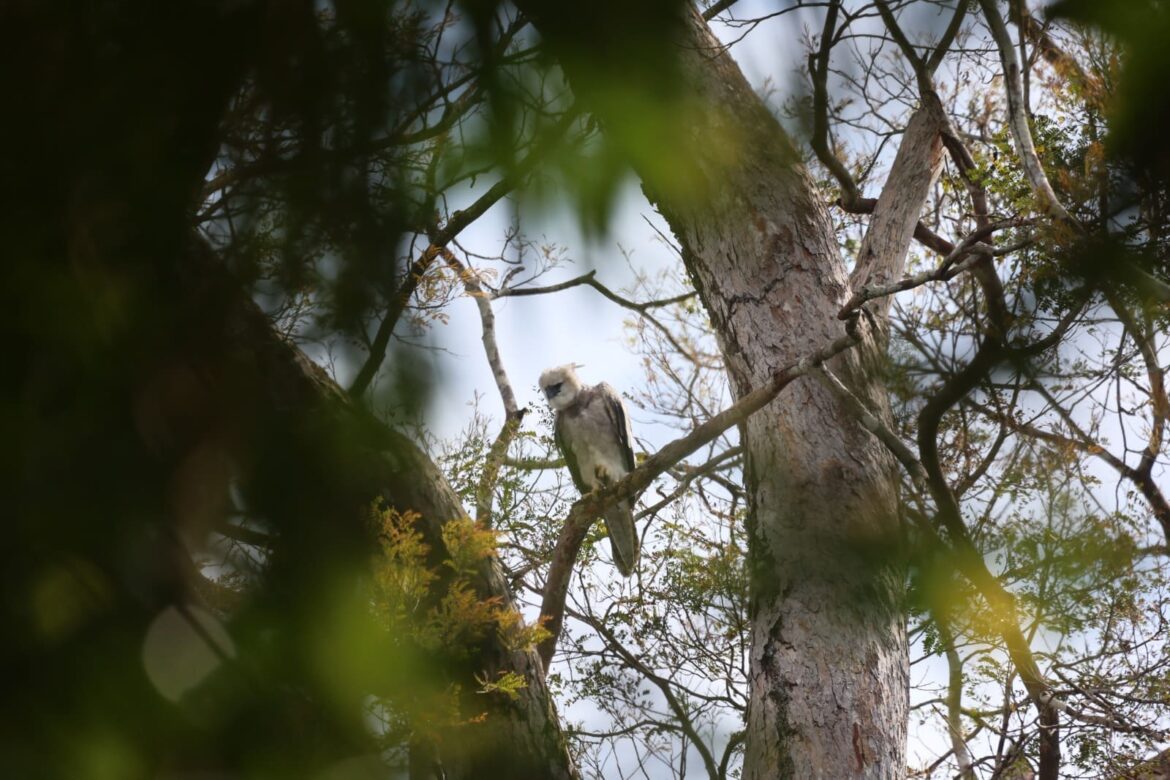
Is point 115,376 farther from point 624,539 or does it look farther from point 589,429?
point 589,429

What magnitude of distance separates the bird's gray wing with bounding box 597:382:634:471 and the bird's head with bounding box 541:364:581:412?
18 centimetres

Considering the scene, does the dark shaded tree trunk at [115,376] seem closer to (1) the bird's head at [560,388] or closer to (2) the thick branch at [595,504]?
(2) the thick branch at [595,504]

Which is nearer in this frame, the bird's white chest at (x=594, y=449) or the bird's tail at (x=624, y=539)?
the bird's tail at (x=624, y=539)

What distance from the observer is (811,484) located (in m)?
2.30

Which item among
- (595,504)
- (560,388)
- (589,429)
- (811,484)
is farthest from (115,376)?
(560,388)

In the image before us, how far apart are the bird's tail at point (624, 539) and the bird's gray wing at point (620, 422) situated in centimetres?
80

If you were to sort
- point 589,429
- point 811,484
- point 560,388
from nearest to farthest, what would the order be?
point 811,484 < point 589,429 < point 560,388

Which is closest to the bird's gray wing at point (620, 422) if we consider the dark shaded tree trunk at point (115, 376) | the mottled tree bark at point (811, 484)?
the mottled tree bark at point (811, 484)

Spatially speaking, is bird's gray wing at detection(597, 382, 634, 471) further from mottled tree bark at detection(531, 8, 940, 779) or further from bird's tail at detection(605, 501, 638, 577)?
mottled tree bark at detection(531, 8, 940, 779)

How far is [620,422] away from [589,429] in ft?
0.67

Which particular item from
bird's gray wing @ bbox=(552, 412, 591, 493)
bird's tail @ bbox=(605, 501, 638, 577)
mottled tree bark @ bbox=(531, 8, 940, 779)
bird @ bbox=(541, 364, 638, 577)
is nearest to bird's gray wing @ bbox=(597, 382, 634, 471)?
bird @ bbox=(541, 364, 638, 577)

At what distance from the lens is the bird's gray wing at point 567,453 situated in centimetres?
596

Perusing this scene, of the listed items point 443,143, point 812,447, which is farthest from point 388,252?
point 812,447

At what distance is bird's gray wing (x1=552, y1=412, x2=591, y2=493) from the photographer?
5961 mm
